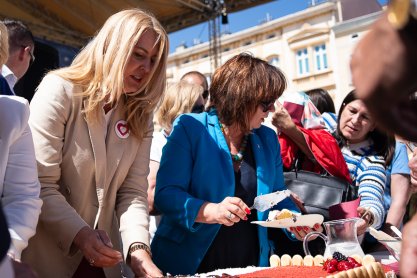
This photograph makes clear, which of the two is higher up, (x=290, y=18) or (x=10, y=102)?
A: (x=290, y=18)

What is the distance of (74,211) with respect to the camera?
1312 mm

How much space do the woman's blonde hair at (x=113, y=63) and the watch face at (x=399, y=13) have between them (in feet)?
3.63

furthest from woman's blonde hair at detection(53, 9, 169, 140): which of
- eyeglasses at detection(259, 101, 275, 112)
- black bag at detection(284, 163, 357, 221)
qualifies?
black bag at detection(284, 163, 357, 221)

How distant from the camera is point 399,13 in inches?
16.6

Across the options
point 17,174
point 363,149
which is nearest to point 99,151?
point 17,174

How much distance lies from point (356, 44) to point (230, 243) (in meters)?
1.37

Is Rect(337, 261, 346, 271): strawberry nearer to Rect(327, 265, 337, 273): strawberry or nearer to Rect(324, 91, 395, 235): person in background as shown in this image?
Rect(327, 265, 337, 273): strawberry

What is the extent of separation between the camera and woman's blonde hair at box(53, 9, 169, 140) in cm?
145

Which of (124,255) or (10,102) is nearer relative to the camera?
(10,102)

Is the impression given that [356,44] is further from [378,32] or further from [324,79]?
[324,79]

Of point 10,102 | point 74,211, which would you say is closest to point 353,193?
point 74,211

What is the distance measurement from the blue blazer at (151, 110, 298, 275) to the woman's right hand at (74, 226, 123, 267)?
42cm

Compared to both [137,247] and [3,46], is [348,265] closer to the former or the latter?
[137,247]

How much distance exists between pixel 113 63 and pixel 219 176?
0.57 meters
